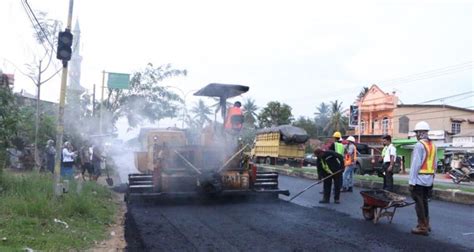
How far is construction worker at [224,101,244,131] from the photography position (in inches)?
447

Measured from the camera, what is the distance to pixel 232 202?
1126 cm

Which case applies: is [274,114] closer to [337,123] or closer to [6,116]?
[337,123]

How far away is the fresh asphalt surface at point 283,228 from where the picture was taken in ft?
21.2

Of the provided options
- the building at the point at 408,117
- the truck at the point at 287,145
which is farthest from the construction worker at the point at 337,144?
the building at the point at 408,117

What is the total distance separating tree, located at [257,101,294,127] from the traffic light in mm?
49113

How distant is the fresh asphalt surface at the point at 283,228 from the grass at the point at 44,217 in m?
0.61

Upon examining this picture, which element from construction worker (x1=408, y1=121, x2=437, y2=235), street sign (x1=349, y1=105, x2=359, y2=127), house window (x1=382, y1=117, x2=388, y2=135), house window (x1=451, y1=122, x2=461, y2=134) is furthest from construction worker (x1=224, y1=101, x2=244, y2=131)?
house window (x1=382, y1=117, x2=388, y2=135)

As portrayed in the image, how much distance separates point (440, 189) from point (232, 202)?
5164mm

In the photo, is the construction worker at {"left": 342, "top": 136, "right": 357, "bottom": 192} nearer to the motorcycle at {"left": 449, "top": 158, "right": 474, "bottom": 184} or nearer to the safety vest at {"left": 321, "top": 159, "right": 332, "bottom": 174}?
the safety vest at {"left": 321, "top": 159, "right": 332, "bottom": 174}

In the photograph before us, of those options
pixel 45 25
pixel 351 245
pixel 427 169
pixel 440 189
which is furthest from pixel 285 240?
pixel 45 25

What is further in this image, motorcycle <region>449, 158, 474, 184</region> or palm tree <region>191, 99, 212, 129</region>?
motorcycle <region>449, 158, 474, 184</region>

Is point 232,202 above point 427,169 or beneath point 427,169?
beneath

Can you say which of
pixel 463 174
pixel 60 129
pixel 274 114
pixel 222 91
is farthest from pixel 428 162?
pixel 274 114

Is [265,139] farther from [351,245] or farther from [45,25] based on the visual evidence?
[351,245]
